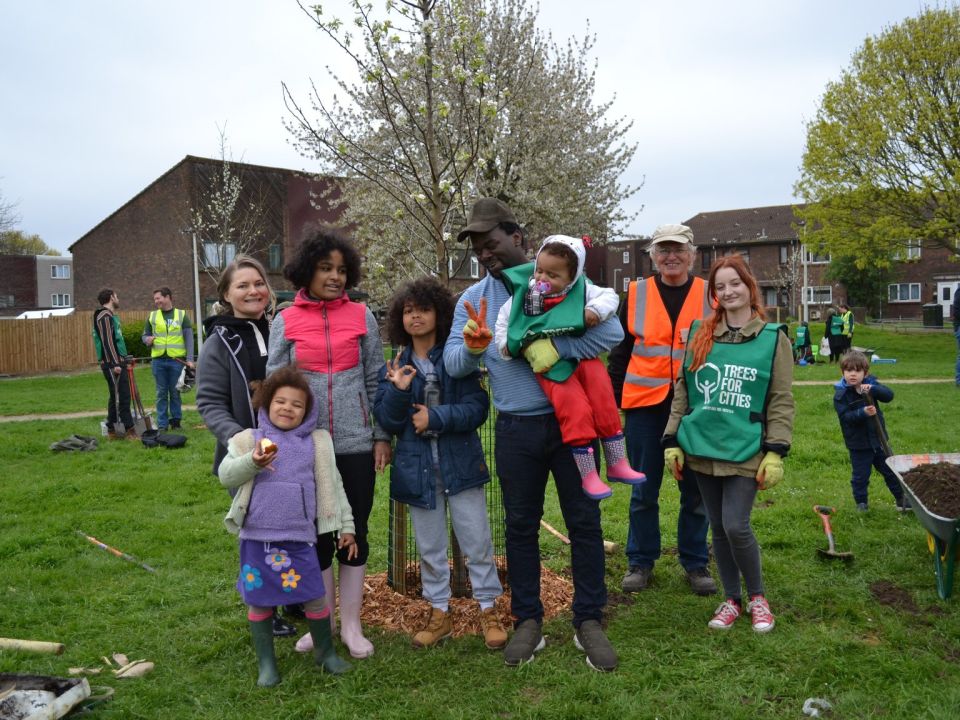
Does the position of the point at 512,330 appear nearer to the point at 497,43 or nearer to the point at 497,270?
the point at 497,270

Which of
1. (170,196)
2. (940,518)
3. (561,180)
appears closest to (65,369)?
(170,196)

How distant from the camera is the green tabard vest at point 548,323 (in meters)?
3.55

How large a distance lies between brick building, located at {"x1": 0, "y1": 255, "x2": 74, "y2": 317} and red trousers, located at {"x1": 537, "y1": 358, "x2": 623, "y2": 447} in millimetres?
56135

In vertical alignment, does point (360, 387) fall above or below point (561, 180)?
below

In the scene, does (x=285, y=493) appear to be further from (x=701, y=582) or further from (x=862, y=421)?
(x=862, y=421)

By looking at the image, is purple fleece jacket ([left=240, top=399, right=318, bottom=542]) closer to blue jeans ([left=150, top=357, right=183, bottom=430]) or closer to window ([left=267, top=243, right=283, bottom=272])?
blue jeans ([left=150, top=357, right=183, bottom=430])

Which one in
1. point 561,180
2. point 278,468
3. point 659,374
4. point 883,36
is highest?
point 883,36

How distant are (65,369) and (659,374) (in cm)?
2572

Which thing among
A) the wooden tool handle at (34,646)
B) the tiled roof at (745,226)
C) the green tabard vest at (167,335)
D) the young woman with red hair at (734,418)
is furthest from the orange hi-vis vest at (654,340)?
the tiled roof at (745,226)

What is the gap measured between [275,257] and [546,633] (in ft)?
101

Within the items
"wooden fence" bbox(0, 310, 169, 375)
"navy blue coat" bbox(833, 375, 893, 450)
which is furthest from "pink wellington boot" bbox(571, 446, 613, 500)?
"wooden fence" bbox(0, 310, 169, 375)

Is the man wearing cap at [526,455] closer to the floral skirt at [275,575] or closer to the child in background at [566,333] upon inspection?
the child in background at [566,333]

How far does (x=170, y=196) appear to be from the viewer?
31.9 meters

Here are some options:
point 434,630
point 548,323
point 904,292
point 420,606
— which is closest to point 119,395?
point 420,606
